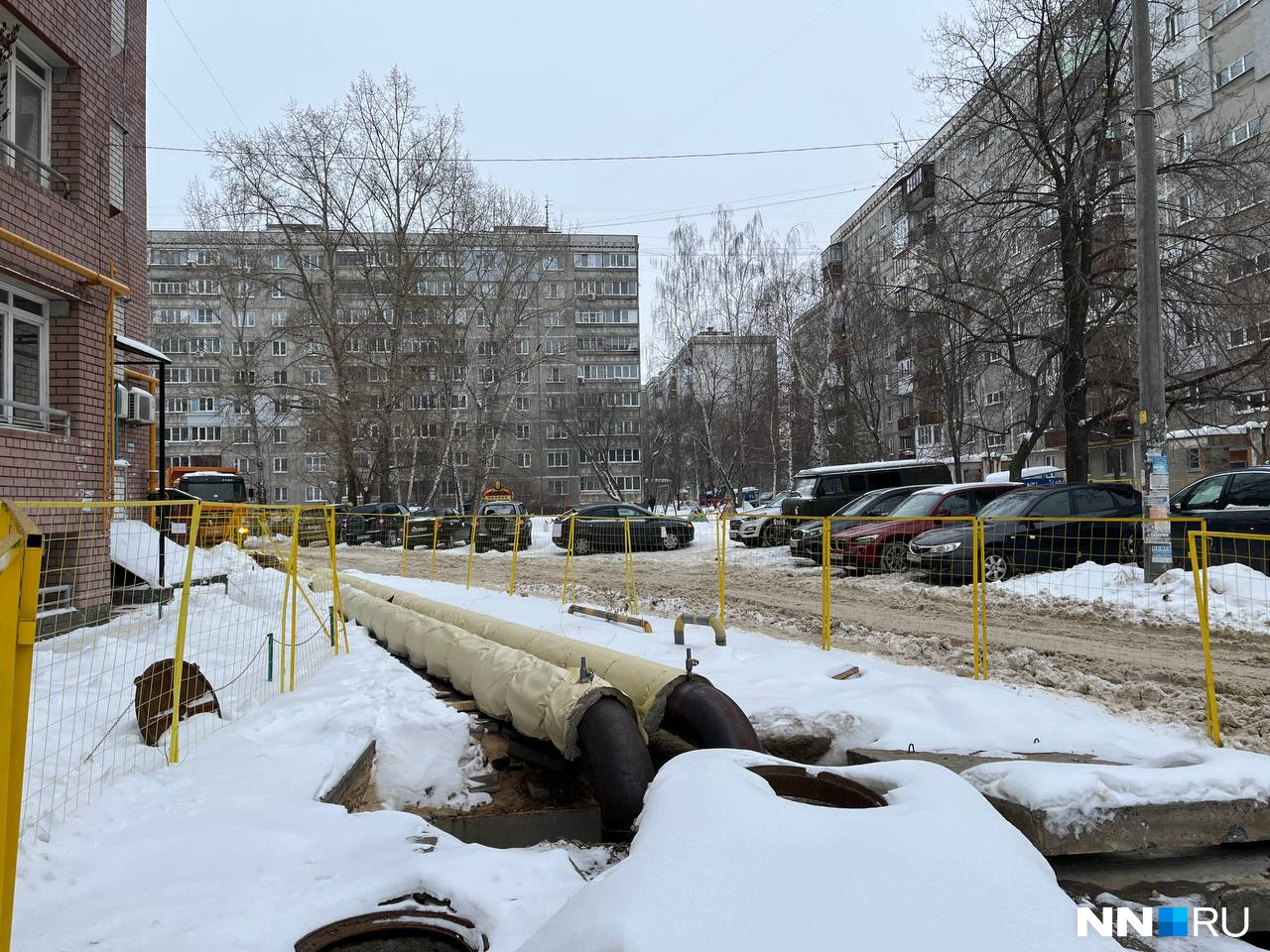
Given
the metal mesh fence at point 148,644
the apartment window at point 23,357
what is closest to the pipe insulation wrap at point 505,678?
the metal mesh fence at point 148,644

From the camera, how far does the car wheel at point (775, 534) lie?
52.2 ft

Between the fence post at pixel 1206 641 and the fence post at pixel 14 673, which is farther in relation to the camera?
the fence post at pixel 1206 641

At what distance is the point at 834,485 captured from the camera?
20.7m

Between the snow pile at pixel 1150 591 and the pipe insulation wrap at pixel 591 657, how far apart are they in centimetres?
628

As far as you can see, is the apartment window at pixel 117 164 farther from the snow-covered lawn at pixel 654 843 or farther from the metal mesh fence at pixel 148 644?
the snow-covered lawn at pixel 654 843

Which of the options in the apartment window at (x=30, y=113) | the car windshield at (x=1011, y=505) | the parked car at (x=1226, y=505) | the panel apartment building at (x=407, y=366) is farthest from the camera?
the panel apartment building at (x=407, y=366)

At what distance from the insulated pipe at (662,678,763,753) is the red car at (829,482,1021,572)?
7.41m

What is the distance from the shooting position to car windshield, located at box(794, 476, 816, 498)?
20.9 meters

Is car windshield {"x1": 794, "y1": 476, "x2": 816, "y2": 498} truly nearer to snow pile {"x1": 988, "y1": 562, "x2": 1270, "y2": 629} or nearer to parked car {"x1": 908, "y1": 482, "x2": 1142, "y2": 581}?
parked car {"x1": 908, "y1": 482, "x2": 1142, "y2": 581}

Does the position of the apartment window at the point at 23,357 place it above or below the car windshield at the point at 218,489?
above

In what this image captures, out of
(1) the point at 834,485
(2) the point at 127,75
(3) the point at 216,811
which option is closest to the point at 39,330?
(2) the point at 127,75

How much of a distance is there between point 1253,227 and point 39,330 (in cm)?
2007

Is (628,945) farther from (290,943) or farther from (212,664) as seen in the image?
(212,664)

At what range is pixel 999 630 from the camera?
8.91 meters
